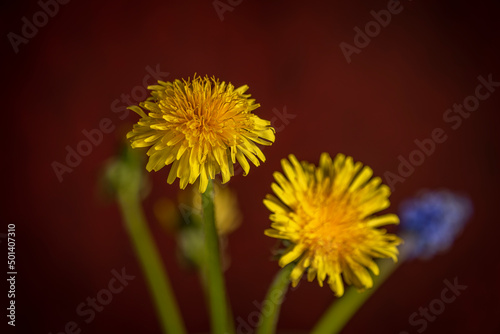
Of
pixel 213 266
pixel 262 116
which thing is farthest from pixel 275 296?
pixel 262 116

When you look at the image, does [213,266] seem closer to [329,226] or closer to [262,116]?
[329,226]

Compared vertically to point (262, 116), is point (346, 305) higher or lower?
lower

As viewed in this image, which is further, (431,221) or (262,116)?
(262,116)

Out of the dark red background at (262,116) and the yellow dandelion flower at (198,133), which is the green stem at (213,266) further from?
the dark red background at (262,116)

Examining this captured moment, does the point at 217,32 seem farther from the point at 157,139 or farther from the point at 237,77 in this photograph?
the point at 157,139

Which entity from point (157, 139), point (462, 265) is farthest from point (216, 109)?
point (462, 265)

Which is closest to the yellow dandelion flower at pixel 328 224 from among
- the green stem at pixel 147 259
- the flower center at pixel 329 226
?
the flower center at pixel 329 226
